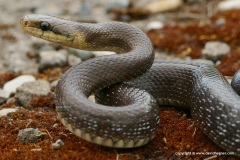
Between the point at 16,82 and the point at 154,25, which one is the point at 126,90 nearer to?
the point at 16,82

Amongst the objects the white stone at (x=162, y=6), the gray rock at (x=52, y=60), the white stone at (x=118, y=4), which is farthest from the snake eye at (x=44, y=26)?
the white stone at (x=118, y=4)

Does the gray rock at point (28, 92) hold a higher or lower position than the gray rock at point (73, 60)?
higher

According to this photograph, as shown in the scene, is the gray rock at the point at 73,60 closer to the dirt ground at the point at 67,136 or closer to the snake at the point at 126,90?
the dirt ground at the point at 67,136

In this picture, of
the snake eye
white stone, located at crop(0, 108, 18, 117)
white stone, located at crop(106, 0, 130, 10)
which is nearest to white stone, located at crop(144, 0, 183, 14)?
white stone, located at crop(106, 0, 130, 10)

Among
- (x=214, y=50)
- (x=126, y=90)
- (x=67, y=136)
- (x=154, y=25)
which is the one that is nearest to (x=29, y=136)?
(x=67, y=136)

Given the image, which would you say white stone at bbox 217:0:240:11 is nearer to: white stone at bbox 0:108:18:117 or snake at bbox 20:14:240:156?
snake at bbox 20:14:240:156

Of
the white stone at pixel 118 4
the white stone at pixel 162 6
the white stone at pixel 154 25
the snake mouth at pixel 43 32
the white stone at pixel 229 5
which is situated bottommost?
the white stone at pixel 154 25
